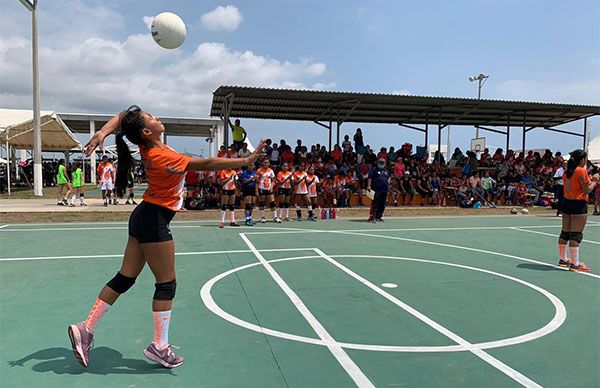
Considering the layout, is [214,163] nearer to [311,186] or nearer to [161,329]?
[161,329]

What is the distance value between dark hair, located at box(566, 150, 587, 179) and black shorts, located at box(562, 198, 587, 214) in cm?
43

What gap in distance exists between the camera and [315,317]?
488cm

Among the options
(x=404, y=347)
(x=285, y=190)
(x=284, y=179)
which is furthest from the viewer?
(x=284, y=179)

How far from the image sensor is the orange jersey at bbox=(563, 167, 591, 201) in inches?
287

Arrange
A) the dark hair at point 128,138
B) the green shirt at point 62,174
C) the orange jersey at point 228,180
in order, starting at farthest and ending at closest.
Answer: the green shirt at point 62,174
the orange jersey at point 228,180
the dark hair at point 128,138

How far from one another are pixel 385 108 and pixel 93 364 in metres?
21.1

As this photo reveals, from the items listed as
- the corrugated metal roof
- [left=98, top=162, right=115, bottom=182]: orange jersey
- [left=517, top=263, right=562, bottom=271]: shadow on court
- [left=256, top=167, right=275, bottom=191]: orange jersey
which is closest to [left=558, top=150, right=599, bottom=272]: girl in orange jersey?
[left=517, top=263, right=562, bottom=271]: shadow on court

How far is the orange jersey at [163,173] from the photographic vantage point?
142 inches

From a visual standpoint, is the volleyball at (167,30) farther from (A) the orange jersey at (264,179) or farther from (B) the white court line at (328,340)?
(A) the orange jersey at (264,179)

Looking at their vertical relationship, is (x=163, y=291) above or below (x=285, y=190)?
below

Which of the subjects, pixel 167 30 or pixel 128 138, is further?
pixel 167 30

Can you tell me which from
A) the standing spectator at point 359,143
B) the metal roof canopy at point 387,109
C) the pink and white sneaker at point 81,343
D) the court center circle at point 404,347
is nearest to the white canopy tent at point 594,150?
the metal roof canopy at point 387,109

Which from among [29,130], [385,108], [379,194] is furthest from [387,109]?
[29,130]

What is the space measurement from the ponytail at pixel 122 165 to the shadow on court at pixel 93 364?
1.45 meters
